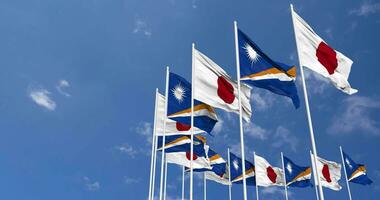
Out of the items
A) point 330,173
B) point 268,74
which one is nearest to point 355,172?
point 330,173

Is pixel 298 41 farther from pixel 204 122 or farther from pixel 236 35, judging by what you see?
pixel 204 122

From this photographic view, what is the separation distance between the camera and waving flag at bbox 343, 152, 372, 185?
38.2 m

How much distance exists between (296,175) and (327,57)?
77.8ft

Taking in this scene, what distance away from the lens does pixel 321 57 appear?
1560 cm

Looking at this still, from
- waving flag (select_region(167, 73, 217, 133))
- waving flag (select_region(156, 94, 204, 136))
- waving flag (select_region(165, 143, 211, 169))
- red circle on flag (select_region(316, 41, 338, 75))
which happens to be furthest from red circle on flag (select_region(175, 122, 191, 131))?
red circle on flag (select_region(316, 41, 338, 75))

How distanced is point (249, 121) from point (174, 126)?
6896 mm

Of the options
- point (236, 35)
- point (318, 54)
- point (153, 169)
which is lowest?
point (153, 169)

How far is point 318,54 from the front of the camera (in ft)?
51.1

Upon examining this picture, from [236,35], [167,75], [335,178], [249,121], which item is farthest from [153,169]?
[335,178]

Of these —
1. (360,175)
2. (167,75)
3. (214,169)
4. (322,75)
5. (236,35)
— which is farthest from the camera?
(360,175)

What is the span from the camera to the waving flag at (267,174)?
34066mm

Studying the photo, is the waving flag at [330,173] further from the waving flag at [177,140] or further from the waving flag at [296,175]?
the waving flag at [177,140]

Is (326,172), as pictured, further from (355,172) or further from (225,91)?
(225,91)

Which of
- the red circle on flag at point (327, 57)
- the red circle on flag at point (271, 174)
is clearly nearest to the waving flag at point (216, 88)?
the red circle on flag at point (327, 57)
